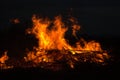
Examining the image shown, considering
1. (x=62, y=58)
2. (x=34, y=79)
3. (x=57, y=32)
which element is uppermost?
(x=57, y=32)

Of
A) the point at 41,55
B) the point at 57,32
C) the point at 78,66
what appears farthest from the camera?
the point at 57,32

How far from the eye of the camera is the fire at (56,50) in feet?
56.2

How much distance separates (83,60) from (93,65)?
2.67ft

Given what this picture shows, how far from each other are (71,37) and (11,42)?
560cm

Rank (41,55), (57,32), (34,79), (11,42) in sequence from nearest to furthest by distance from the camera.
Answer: (34,79) → (41,55) → (57,32) → (11,42)

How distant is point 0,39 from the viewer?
27.7 meters

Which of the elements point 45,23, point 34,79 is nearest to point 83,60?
point 34,79

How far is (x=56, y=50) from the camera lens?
18000 mm

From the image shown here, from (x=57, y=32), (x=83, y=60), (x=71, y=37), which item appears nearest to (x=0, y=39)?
(x=71, y=37)

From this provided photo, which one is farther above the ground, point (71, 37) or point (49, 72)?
point (71, 37)

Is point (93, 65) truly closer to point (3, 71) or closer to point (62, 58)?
point (62, 58)

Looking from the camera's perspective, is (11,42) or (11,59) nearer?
(11,59)

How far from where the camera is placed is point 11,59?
1828 cm

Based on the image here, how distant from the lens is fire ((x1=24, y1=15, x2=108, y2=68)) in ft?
56.2
